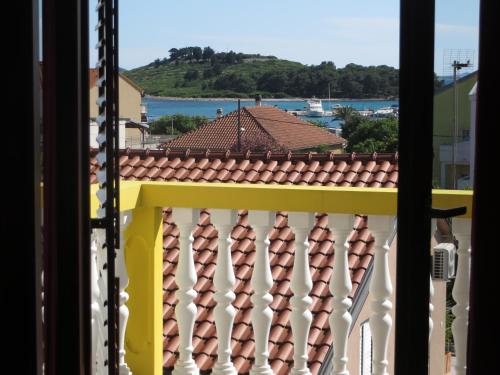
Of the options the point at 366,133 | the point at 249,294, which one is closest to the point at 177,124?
the point at 366,133

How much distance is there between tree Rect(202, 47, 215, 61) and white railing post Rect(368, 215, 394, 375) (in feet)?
7.21

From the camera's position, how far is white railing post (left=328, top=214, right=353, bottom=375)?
215cm

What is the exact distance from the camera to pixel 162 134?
33.6 feet

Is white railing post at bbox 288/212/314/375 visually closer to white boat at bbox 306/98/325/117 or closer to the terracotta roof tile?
the terracotta roof tile

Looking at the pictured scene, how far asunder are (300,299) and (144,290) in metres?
0.49

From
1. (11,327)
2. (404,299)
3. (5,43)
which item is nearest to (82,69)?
(5,43)

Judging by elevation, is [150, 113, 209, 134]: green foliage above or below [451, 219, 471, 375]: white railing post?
above

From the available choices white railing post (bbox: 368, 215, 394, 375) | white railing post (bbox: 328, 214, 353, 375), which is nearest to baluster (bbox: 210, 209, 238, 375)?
white railing post (bbox: 328, 214, 353, 375)

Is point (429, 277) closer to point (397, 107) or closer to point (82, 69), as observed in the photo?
point (397, 107)

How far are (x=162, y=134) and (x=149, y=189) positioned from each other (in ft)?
26.3

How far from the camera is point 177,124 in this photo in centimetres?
989

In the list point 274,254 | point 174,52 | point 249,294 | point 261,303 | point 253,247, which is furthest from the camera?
point 274,254

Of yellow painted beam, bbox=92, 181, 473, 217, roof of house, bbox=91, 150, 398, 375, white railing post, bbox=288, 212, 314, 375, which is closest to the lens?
yellow painted beam, bbox=92, 181, 473, 217

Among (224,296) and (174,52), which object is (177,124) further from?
(224,296)
